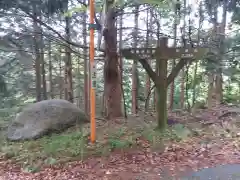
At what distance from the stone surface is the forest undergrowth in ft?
0.60

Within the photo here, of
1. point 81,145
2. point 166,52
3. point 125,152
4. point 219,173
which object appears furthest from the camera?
point 166,52

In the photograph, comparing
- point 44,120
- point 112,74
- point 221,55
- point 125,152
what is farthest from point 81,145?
point 221,55

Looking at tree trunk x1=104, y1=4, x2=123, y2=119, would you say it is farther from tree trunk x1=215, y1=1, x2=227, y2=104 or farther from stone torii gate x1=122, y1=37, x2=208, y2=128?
tree trunk x1=215, y1=1, x2=227, y2=104

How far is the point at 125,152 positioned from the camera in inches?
183

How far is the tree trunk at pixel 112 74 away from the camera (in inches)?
255

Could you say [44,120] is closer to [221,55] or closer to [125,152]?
[125,152]

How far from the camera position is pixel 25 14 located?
7.05 m

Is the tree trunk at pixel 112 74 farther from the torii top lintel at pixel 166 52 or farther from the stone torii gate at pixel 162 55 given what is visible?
the torii top lintel at pixel 166 52

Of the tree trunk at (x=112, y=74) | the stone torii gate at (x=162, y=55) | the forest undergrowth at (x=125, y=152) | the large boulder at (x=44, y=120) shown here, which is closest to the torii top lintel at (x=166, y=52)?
the stone torii gate at (x=162, y=55)

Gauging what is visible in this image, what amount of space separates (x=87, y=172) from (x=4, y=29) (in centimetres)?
607

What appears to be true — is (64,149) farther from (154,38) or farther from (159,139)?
(154,38)

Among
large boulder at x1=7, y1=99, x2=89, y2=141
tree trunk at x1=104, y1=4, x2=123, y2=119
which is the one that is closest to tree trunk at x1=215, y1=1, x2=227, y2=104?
tree trunk at x1=104, y1=4, x2=123, y2=119

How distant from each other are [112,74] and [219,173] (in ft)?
12.9

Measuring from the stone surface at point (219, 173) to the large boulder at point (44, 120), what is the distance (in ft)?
13.4
